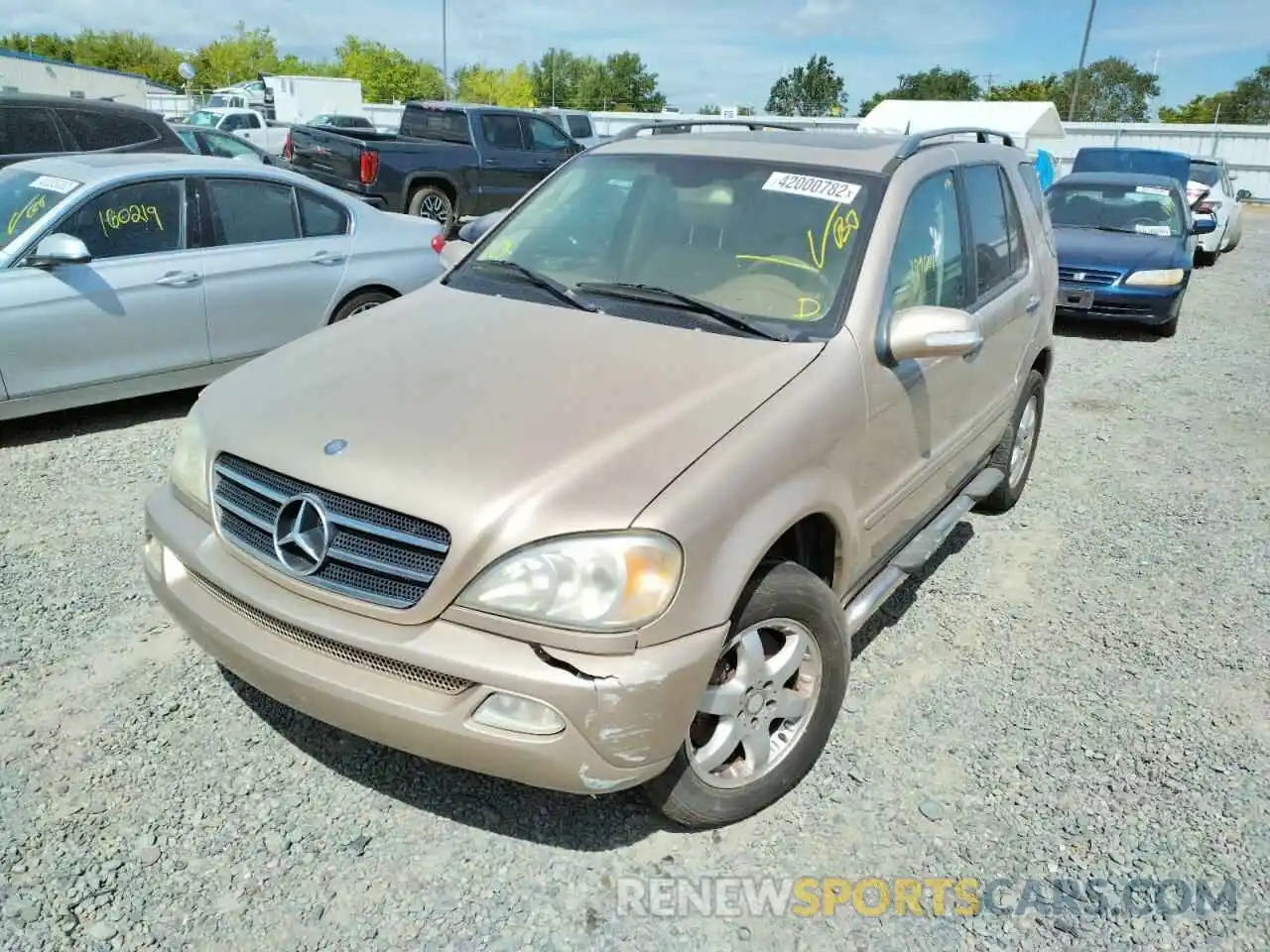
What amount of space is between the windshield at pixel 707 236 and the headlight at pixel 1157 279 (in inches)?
298

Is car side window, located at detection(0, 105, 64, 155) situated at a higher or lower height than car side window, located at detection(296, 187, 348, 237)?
higher

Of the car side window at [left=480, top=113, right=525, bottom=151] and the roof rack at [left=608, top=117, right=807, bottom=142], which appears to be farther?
the car side window at [left=480, top=113, right=525, bottom=151]

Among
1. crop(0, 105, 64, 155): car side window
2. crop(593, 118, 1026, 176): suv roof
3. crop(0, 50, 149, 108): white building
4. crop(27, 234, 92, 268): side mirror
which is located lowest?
crop(27, 234, 92, 268): side mirror

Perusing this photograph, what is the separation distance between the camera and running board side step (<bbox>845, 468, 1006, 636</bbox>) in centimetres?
325

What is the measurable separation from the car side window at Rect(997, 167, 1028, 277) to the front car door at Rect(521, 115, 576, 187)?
1101cm

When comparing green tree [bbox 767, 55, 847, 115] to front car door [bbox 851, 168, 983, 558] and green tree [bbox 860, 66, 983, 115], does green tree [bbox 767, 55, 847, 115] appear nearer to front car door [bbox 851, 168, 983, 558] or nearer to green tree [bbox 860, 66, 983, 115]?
green tree [bbox 860, 66, 983, 115]

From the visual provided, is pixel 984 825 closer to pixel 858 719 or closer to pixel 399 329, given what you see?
pixel 858 719

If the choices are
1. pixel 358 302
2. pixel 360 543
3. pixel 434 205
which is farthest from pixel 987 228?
pixel 434 205

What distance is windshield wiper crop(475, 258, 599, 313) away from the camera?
3.40 meters

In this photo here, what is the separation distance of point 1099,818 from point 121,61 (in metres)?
93.7

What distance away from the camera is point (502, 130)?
14844 millimetres

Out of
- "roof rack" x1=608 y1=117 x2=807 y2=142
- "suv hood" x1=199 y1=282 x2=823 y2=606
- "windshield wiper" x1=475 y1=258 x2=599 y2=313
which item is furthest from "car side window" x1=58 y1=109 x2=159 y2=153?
"suv hood" x1=199 y1=282 x2=823 y2=606

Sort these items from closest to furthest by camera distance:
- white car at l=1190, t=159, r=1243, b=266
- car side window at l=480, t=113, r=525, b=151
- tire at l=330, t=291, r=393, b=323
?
tire at l=330, t=291, r=393, b=323, car side window at l=480, t=113, r=525, b=151, white car at l=1190, t=159, r=1243, b=266

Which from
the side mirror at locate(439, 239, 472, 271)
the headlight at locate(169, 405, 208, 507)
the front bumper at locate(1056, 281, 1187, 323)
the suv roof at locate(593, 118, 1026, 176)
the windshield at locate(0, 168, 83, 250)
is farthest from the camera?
the front bumper at locate(1056, 281, 1187, 323)
